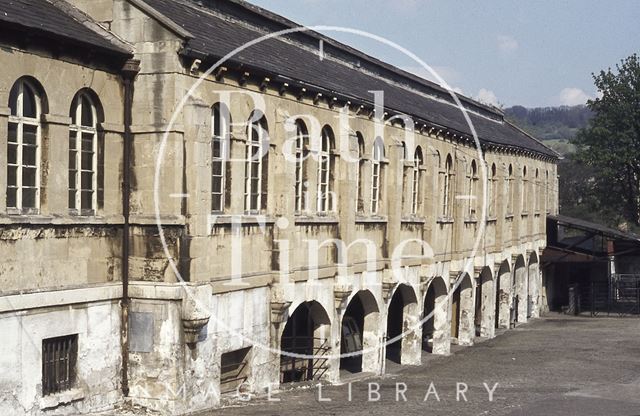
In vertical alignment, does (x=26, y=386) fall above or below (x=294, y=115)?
below

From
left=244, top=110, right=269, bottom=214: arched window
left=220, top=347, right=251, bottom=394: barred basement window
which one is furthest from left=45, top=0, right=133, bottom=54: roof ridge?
left=220, top=347, right=251, bottom=394: barred basement window

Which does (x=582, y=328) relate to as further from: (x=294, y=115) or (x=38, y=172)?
(x=38, y=172)

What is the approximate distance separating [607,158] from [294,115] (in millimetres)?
39864

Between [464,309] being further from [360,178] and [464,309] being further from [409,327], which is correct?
[360,178]

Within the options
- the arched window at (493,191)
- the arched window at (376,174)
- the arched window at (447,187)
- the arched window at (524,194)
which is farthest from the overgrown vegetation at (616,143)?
the arched window at (376,174)

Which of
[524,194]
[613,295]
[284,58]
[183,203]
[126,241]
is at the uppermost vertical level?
[284,58]

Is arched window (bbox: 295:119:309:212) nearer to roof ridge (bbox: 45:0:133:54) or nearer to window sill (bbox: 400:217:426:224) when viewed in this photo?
roof ridge (bbox: 45:0:133:54)

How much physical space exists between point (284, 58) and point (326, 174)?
3.01 metres

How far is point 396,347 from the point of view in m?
33.7

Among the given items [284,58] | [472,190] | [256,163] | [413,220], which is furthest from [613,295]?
[256,163]

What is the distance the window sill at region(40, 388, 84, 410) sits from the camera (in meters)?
15.5

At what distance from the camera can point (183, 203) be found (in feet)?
57.2

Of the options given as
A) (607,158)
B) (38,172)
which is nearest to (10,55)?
(38,172)

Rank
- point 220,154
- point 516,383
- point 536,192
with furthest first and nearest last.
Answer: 1. point 536,192
2. point 516,383
3. point 220,154
